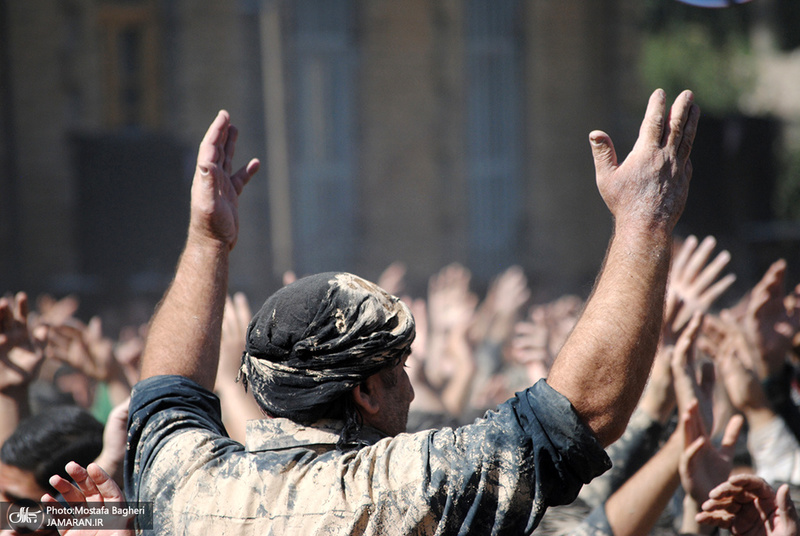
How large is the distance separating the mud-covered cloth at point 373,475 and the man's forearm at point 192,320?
25 cm

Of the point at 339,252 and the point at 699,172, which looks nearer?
the point at 699,172

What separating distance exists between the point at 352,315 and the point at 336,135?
462 inches

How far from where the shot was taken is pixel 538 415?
1.40 meters

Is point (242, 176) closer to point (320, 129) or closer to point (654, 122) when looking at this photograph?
point (654, 122)

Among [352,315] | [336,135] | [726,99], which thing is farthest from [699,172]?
[352,315]

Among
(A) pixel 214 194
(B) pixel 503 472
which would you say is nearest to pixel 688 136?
(B) pixel 503 472

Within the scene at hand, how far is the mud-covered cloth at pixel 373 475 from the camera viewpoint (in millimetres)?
1397

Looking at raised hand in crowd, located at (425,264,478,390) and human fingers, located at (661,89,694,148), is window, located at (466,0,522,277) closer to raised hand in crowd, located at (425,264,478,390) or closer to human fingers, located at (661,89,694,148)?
raised hand in crowd, located at (425,264,478,390)

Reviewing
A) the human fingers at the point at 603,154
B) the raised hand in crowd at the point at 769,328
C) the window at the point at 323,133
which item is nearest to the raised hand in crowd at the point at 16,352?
the human fingers at the point at 603,154

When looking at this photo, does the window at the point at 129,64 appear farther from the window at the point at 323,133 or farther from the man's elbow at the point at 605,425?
the man's elbow at the point at 605,425

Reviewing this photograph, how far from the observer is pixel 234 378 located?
2.65m

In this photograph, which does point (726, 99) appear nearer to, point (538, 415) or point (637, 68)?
point (637, 68)

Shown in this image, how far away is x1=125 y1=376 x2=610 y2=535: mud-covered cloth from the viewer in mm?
1397

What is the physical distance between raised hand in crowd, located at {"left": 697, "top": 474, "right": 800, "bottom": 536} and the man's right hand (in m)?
0.67
